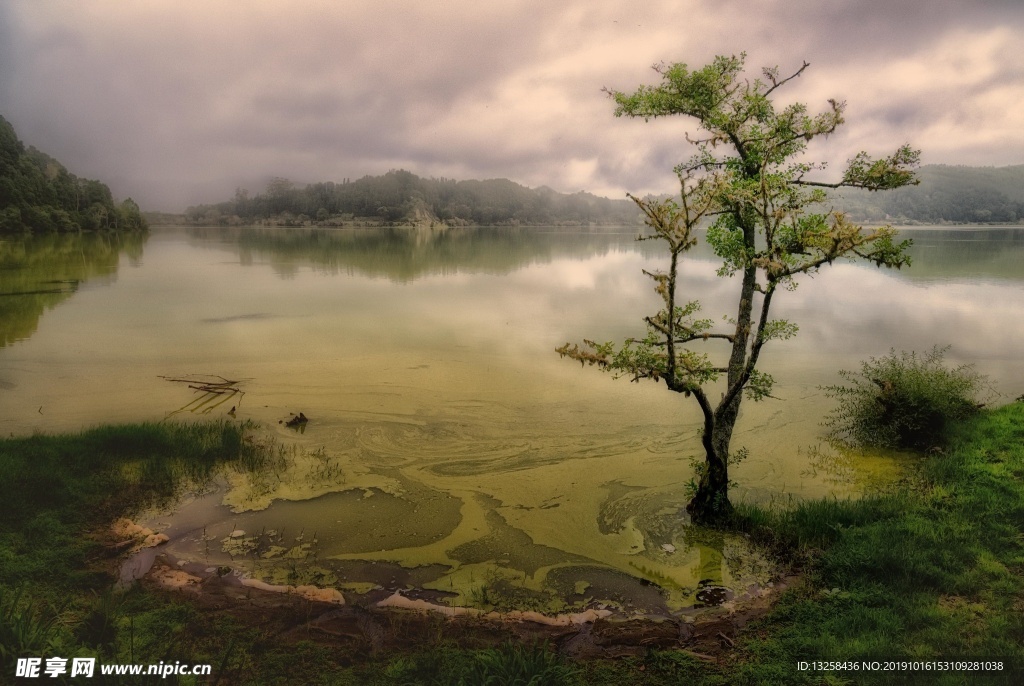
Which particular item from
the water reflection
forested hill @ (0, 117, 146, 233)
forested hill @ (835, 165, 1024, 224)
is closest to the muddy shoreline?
the water reflection

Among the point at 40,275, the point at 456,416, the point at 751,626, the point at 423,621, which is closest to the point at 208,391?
the point at 456,416

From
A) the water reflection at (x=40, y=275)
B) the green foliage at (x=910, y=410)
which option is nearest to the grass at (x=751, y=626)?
the green foliage at (x=910, y=410)

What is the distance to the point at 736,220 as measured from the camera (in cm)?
736

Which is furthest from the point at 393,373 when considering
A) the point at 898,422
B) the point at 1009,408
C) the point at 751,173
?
the point at 1009,408

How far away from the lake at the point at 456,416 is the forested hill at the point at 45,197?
1759 inches

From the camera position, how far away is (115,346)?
690 inches

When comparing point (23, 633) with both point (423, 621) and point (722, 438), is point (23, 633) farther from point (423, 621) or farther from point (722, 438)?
point (722, 438)

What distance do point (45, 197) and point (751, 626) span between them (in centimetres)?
9051

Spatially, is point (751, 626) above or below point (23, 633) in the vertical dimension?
below

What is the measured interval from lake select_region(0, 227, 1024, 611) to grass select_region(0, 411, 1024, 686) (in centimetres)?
102

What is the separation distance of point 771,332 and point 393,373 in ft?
33.7

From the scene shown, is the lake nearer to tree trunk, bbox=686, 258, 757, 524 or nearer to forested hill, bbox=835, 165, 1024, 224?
tree trunk, bbox=686, 258, 757, 524

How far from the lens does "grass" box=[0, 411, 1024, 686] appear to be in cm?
487

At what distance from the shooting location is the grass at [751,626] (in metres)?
4.87
